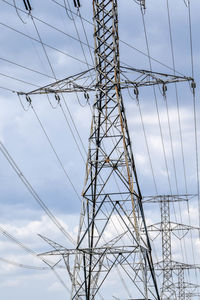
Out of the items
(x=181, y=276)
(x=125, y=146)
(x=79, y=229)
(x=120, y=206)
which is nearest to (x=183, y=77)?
(x=125, y=146)

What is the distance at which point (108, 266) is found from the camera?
2422 centimetres

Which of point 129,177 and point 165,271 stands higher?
point 165,271

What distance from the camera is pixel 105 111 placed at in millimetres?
26297

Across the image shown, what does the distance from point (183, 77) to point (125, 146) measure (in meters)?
5.63

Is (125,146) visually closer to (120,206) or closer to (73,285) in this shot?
(120,206)

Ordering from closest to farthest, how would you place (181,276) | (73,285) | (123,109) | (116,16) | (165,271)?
(73,285), (123,109), (116,16), (165,271), (181,276)

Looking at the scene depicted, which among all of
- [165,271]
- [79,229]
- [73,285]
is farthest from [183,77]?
[165,271]

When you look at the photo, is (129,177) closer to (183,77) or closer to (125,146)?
(125,146)

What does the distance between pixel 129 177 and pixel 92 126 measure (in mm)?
3540

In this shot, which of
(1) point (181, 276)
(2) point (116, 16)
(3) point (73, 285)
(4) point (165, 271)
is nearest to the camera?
(3) point (73, 285)

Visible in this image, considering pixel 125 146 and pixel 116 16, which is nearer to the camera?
pixel 125 146

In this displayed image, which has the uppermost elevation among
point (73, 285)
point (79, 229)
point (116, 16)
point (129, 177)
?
point (116, 16)

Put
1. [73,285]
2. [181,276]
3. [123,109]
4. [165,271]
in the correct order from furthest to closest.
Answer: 1. [181,276]
2. [165,271]
3. [123,109]
4. [73,285]

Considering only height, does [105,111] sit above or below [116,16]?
below
